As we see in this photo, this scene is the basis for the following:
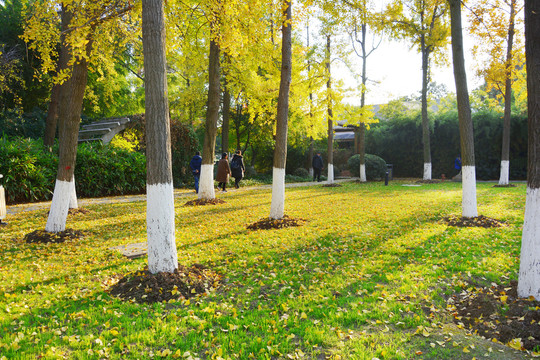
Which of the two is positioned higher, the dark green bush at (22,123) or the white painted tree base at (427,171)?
the dark green bush at (22,123)

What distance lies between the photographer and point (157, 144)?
13.9 ft

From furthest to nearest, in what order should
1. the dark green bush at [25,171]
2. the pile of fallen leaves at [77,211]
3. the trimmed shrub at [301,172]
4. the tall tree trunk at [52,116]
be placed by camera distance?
1. the trimmed shrub at [301,172]
2. the tall tree trunk at [52,116]
3. the dark green bush at [25,171]
4. the pile of fallen leaves at [77,211]

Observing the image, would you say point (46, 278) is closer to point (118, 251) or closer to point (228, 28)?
point (118, 251)

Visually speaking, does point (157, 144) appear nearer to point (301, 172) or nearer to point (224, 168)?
point (224, 168)

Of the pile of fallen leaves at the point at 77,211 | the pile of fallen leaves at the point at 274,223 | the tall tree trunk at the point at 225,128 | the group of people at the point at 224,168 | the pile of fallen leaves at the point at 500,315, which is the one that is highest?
the tall tree trunk at the point at 225,128

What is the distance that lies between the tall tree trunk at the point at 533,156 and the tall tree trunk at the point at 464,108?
14.3 feet

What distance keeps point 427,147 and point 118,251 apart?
1772cm

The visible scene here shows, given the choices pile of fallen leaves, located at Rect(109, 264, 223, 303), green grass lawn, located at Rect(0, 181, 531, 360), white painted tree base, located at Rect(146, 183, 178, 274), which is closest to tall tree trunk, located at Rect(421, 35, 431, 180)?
green grass lawn, located at Rect(0, 181, 531, 360)

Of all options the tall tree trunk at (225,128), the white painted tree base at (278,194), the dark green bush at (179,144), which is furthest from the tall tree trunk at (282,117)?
the dark green bush at (179,144)

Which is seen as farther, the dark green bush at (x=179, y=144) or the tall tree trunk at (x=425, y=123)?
the tall tree trunk at (x=425, y=123)

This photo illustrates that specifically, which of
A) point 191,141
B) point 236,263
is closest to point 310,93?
point 191,141

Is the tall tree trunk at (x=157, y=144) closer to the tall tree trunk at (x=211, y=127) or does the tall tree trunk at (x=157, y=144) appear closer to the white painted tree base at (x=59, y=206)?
the white painted tree base at (x=59, y=206)

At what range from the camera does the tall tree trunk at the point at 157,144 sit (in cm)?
423

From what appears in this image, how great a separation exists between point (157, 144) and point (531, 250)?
4.33m
